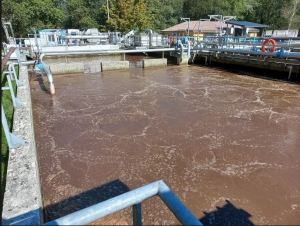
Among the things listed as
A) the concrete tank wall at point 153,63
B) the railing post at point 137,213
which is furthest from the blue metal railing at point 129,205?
the concrete tank wall at point 153,63

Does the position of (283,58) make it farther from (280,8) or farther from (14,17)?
(280,8)

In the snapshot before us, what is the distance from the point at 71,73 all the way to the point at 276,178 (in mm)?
9842

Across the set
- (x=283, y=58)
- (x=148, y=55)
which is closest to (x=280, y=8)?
(x=148, y=55)

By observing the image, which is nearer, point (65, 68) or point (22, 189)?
point (22, 189)

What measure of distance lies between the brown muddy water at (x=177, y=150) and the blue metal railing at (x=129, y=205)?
153 centimetres

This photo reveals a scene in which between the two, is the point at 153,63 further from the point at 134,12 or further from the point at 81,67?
the point at 134,12

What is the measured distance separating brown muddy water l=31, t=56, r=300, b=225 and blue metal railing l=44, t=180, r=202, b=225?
1.53 meters

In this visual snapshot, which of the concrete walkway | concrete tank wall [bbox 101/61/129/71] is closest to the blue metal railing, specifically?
the concrete walkway

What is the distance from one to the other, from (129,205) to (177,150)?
300cm

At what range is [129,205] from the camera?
1.26m

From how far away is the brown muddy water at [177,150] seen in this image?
2.95 m

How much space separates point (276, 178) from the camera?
11.3 ft

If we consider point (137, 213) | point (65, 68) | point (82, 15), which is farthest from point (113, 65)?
point (82, 15)

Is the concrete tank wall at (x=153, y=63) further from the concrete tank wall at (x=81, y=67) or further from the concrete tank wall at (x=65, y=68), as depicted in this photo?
the concrete tank wall at (x=65, y=68)
